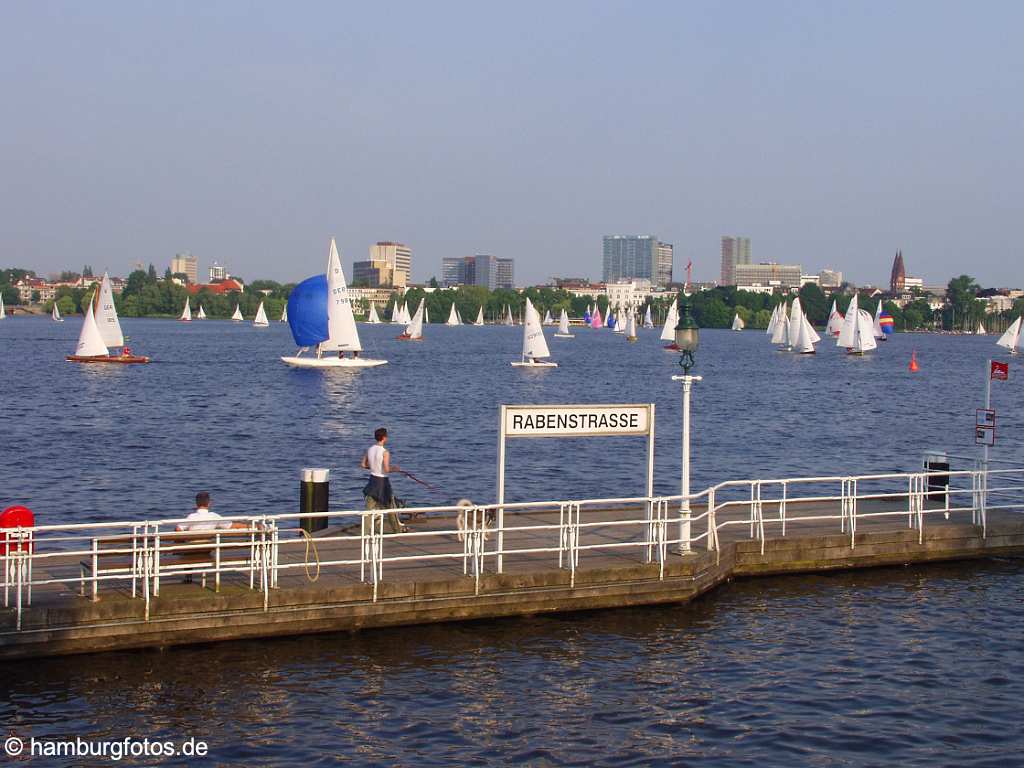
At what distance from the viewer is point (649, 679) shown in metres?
16.5

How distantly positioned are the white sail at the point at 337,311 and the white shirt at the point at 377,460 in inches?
2747

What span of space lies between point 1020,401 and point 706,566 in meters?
65.9

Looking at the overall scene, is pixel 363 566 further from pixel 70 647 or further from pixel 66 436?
pixel 66 436

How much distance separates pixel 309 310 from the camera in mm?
90625

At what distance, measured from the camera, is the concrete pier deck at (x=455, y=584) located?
1579 cm

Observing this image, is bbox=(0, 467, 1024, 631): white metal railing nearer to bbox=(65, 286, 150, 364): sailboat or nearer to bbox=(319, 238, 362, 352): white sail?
bbox=(319, 238, 362, 352): white sail

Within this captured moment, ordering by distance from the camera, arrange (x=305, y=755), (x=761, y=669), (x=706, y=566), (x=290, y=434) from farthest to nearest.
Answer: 1. (x=290, y=434)
2. (x=706, y=566)
3. (x=761, y=669)
4. (x=305, y=755)

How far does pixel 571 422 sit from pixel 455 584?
341 cm

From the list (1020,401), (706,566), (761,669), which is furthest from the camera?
(1020,401)

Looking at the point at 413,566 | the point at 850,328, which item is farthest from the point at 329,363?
the point at 413,566

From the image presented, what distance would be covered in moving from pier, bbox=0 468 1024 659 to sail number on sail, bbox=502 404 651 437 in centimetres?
122

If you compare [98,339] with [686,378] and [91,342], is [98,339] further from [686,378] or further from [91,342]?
[686,378]

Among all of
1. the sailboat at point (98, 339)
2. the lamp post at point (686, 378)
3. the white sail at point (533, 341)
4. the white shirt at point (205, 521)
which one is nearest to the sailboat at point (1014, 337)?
the white sail at point (533, 341)

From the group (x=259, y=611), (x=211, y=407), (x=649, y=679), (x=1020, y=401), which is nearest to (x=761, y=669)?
(x=649, y=679)
